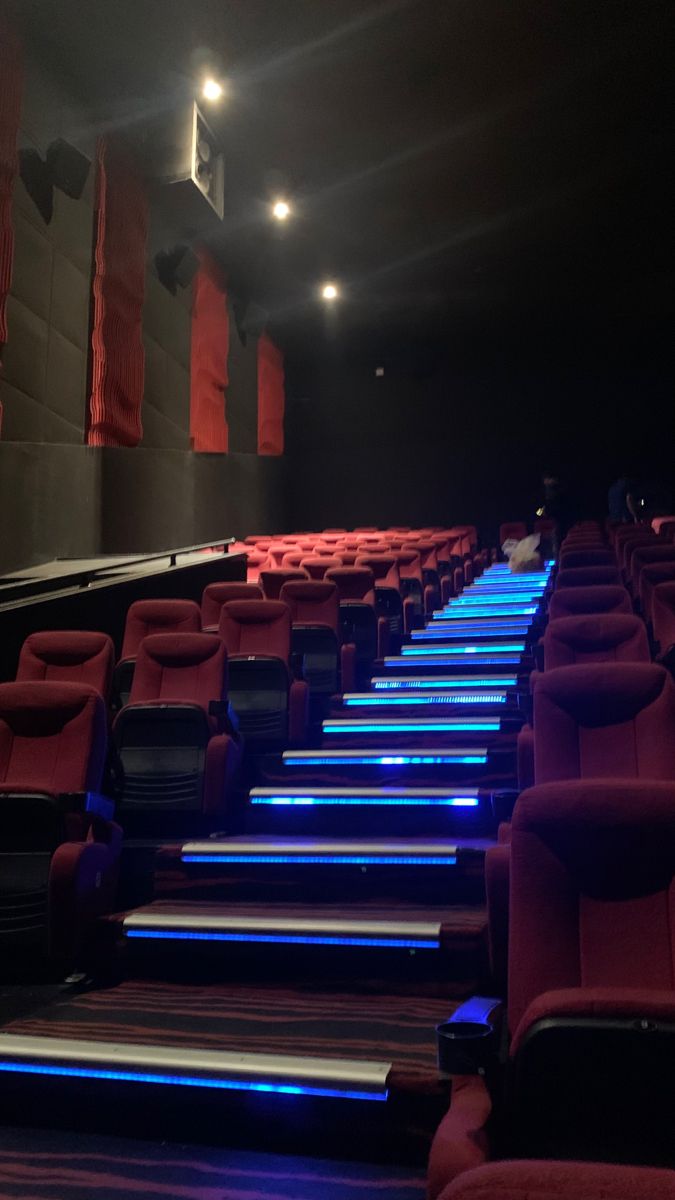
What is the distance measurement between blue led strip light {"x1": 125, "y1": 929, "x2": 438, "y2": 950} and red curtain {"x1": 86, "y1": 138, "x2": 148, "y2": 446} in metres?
4.21

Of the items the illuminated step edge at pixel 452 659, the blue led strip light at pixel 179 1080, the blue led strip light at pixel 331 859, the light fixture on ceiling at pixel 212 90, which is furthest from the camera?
the light fixture on ceiling at pixel 212 90

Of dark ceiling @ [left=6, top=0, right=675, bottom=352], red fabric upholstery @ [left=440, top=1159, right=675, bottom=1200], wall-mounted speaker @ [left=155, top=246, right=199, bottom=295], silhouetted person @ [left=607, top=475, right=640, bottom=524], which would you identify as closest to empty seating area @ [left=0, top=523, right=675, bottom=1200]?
red fabric upholstery @ [left=440, top=1159, right=675, bottom=1200]

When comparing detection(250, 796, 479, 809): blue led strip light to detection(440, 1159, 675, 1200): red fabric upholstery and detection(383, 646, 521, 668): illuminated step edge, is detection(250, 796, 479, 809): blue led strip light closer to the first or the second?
detection(383, 646, 521, 668): illuminated step edge

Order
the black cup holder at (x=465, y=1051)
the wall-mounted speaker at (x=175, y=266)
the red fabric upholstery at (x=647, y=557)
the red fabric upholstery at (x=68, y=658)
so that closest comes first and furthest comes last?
the black cup holder at (x=465, y=1051), the red fabric upholstery at (x=68, y=658), the red fabric upholstery at (x=647, y=557), the wall-mounted speaker at (x=175, y=266)

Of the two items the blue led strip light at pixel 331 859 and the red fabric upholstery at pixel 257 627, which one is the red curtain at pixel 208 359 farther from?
the blue led strip light at pixel 331 859

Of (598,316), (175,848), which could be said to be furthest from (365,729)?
(598,316)

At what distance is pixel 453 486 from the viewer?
1066cm

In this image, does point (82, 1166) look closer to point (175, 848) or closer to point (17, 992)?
point (17, 992)

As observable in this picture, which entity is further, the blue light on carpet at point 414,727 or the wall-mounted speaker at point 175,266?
the wall-mounted speaker at point 175,266

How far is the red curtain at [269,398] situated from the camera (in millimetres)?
9594

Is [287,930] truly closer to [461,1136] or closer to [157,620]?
[461,1136]

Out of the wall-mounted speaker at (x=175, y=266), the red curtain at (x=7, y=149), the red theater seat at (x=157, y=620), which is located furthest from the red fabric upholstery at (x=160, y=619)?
the wall-mounted speaker at (x=175, y=266)

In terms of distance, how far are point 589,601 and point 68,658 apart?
5.24 ft

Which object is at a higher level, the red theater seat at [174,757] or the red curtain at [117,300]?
the red curtain at [117,300]
